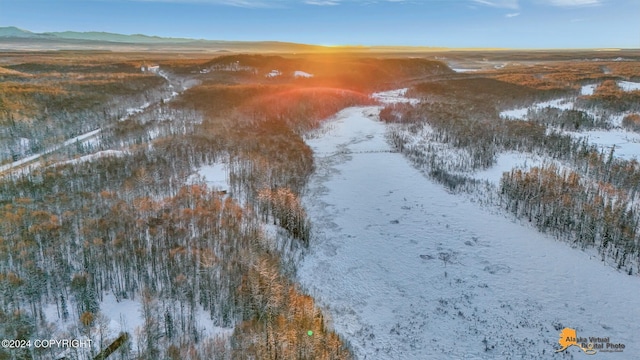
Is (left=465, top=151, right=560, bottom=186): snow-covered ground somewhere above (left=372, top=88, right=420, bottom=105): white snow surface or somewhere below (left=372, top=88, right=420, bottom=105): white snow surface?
below

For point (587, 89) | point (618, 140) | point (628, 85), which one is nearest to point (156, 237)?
point (618, 140)

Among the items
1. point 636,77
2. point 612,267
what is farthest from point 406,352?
point 636,77

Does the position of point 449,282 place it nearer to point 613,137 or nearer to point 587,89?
point 613,137

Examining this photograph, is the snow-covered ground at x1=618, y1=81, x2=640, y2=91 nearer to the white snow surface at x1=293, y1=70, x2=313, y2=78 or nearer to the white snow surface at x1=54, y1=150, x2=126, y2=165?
the white snow surface at x1=293, y1=70, x2=313, y2=78

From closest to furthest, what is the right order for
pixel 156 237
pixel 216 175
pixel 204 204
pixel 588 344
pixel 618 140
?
pixel 588 344 → pixel 156 237 → pixel 204 204 → pixel 216 175 → pixel 618 140

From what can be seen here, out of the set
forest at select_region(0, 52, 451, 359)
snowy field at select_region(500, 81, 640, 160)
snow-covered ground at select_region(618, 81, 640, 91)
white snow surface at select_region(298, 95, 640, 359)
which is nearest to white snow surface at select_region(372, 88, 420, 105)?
snowy field at select_region(500, 81, 640, 160)

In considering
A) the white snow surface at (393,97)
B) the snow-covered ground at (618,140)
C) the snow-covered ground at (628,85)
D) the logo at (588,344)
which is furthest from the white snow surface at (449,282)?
the snow-covered ground at (628,85)

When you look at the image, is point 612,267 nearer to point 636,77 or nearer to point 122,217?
point 122,217
